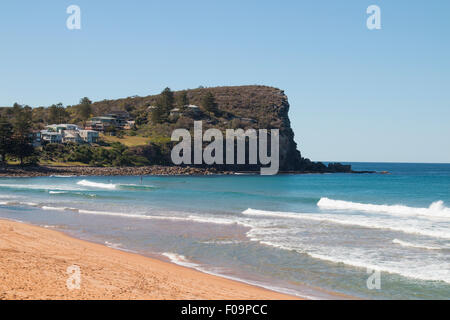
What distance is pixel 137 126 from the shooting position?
125 metres

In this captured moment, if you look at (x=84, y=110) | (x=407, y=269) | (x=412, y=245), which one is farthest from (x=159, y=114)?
(x=407, y=269)

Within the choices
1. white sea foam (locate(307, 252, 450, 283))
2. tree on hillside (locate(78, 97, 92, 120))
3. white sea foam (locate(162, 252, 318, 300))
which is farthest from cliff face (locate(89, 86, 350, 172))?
white sea foam (locate(162, 252, 318, 300))

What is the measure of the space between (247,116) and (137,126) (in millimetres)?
32146

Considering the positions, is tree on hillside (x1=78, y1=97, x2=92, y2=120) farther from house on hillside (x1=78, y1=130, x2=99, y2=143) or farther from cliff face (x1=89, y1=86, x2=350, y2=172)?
house on hillside (x1=78, y1=130, x2=99, y2=143)

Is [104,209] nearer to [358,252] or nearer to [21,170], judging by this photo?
[358,252]

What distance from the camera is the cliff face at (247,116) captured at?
116m

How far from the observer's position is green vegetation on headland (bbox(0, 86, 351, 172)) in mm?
89812

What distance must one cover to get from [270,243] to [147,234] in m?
5.96

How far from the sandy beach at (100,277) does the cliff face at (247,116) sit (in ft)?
320

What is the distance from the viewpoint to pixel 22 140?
83.7 metres

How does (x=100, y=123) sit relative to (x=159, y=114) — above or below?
below

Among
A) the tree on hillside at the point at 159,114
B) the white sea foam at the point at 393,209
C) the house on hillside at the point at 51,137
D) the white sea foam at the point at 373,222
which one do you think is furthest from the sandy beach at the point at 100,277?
the tree on hillside at the point at 159,114

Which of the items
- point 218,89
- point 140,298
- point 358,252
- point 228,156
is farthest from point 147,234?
point 218,89

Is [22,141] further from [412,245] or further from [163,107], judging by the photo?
[412,245]
